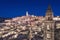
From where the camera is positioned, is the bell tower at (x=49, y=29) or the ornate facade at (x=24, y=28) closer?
the bell tower at (x=49, y=29)

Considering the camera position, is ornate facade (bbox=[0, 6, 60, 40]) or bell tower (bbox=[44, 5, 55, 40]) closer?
bell tower (bbox=[44, 5, 55, 40])

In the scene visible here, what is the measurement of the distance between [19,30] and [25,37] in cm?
596

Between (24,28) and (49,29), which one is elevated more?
(24,28)

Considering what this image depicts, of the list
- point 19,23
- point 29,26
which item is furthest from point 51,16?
point 19,23

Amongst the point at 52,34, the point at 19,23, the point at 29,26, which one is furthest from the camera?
the point at 19,23

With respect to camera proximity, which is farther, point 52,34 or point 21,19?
point 21,19

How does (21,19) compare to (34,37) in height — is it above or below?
above

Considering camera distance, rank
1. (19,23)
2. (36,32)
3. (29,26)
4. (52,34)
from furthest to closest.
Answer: (19,23) < (29,26) < (36,32) < (52,34)

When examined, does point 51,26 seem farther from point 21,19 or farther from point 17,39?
point 21,19

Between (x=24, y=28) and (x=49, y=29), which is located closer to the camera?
(x=49, y=29)

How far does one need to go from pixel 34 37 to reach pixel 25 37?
142cm

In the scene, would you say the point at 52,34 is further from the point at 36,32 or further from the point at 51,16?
the point at 36,32

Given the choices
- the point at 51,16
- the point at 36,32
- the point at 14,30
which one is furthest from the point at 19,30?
the point at 51,16

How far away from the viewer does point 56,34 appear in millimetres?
17984
